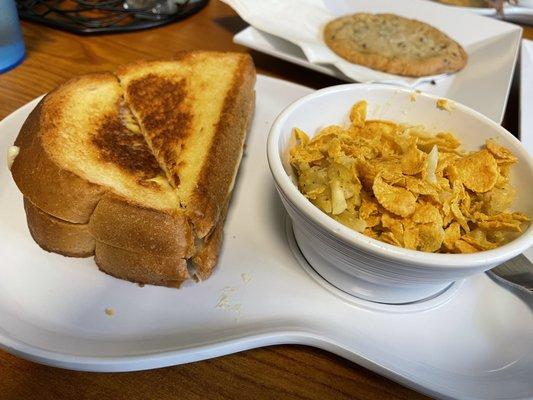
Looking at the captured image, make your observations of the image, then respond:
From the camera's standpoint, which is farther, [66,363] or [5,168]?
[5,168]

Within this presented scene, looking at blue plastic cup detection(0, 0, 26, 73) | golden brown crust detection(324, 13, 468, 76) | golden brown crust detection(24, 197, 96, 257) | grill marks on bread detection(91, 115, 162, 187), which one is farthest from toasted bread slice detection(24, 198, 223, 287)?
golden brown crust detection(324, 13, 468, 76)

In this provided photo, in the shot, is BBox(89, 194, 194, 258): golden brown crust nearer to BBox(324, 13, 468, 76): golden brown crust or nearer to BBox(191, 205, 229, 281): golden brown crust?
BBox(191, 205, 229, 281): golden brown crust

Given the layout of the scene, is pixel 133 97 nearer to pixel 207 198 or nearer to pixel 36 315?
pixel 207 198

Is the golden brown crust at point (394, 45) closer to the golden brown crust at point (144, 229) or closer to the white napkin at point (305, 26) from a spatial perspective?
the white napkin at point (305, 26)

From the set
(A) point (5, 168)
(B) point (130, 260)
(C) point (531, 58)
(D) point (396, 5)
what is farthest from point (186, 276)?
(D) point (396, 5)

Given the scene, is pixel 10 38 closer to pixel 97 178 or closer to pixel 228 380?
pixel 97 178
